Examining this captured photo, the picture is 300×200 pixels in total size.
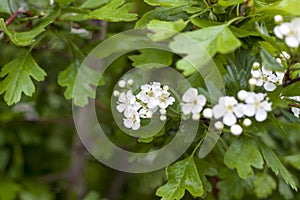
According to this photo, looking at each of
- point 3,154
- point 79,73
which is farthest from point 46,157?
point 79,73

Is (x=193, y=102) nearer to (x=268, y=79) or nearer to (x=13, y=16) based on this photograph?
(x=268, y=79)

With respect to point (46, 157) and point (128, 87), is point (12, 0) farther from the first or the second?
point (46, 157)

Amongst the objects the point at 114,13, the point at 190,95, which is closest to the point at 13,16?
the point at 114,13

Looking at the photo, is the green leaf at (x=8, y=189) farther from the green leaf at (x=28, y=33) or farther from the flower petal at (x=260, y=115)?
the flower petal at (x=260, y=115)

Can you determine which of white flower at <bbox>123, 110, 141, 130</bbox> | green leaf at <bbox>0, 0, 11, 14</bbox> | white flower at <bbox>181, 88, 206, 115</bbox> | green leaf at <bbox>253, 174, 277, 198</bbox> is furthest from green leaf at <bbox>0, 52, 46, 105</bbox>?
green leaf at <bbox>253, 174, 277, 198</bbox>

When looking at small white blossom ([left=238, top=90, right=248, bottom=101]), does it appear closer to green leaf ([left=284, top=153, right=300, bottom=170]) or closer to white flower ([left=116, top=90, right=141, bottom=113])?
white flower ([left=116, top=90, right=141, bottom=113])

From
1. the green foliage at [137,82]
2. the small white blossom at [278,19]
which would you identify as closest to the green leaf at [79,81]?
the green foliage at [137,82]
